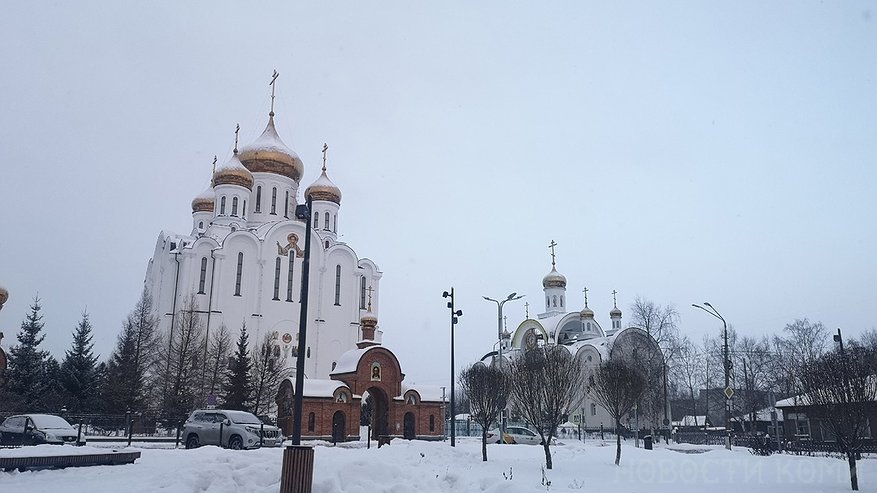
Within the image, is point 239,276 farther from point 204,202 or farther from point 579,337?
point 579,337

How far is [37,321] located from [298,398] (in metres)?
39.8

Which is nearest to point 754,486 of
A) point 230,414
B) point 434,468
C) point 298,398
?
point 434,468

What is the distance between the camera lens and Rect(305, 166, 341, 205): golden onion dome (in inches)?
2162

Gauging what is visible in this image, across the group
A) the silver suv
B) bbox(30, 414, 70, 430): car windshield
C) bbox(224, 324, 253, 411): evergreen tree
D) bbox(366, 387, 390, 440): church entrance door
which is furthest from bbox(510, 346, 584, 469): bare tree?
bbox(224, 324, 253, 411): evergreen tree

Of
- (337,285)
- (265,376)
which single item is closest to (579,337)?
(337,285)

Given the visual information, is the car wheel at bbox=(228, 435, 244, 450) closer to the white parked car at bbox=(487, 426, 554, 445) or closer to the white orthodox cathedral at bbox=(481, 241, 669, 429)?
the white parked car at bbox=(487, 426, 554, 445)

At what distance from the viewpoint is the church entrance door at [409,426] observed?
36.8 meters

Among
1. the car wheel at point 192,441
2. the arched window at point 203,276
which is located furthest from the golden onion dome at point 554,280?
the car wheel at point 192,441

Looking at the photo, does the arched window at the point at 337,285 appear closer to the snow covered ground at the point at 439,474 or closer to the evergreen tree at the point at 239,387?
the evergreen tree at the point at 239,387

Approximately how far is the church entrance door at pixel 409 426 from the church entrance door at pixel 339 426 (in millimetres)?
4028

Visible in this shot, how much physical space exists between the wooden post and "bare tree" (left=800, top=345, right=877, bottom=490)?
39.7 feet

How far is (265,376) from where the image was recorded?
130 ft

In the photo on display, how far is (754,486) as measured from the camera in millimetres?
15414

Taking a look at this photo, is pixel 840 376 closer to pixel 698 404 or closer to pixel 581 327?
pixel 581 327
